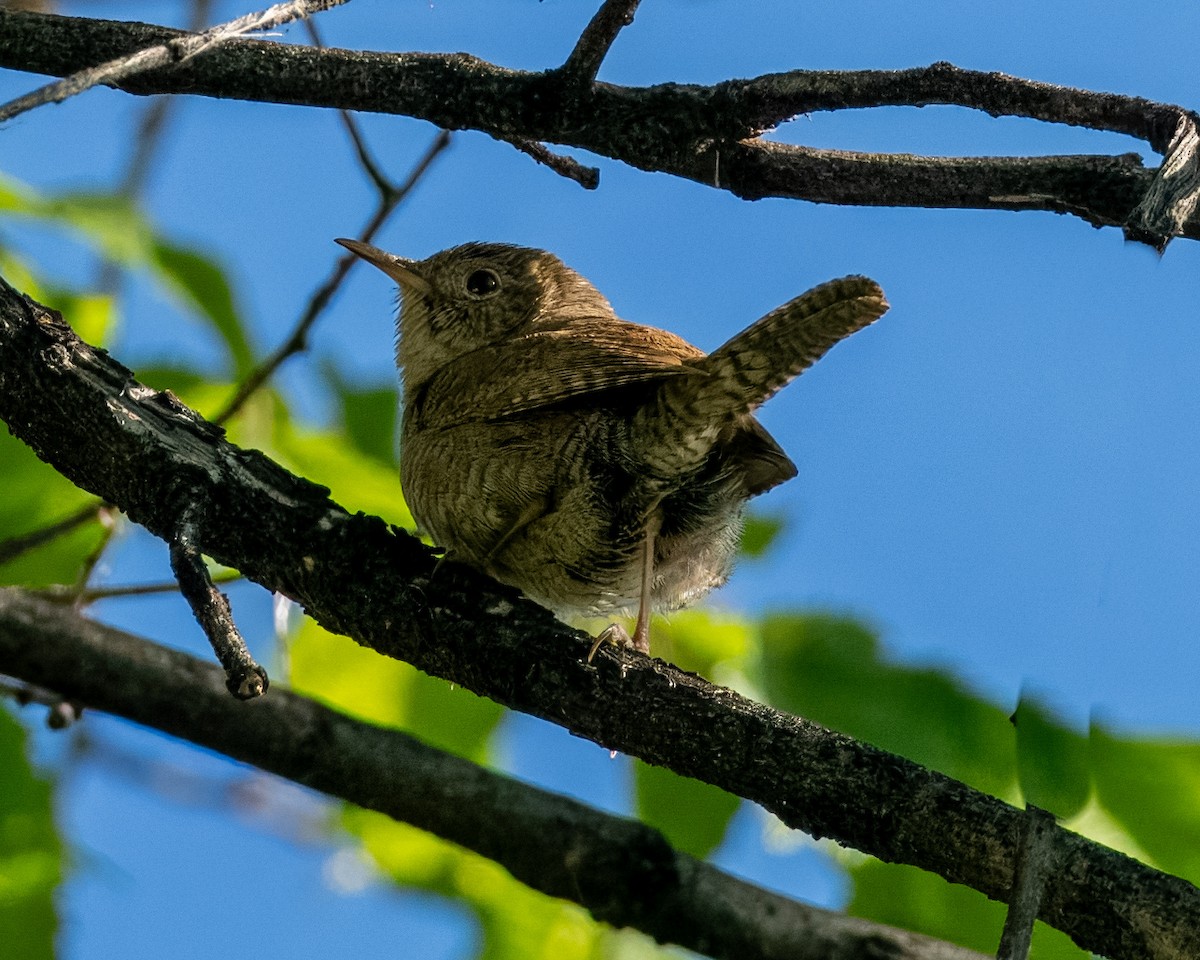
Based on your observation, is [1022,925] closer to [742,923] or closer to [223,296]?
[742,923]

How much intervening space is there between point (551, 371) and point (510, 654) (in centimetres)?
114

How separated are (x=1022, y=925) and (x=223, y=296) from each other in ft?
8.21

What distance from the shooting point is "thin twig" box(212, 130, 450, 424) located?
3.51 meters

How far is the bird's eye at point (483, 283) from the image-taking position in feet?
17.0

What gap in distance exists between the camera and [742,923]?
12.0 ft

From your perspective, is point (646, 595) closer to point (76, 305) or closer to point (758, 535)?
point (758, 535)

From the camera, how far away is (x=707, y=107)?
2846mm

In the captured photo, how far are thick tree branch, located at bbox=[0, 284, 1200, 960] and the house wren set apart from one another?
483mm

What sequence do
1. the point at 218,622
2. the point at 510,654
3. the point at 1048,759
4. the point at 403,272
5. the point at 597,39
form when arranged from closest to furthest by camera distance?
the point at 218,622 < the point at 1048,759 < the point at 597,39 < the point at 510,654 < the point at 403,272

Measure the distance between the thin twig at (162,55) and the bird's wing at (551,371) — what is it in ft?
4.46

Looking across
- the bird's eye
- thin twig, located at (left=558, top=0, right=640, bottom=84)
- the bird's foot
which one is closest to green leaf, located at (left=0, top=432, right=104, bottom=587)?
the bird's foot

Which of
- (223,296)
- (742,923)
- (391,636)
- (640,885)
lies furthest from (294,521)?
(742,923)

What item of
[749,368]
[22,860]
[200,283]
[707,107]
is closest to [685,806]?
[749,368]

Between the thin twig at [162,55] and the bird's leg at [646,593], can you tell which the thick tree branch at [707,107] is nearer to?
the thin twig at [162,55]
